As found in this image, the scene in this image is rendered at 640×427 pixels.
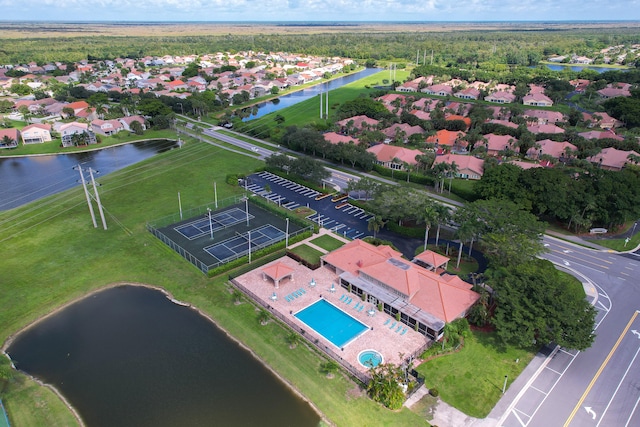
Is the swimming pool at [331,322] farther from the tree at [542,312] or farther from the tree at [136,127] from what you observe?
the tree at [136,127]

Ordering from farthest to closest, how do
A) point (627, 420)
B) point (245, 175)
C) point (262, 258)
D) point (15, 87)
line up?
point (15, 87) → point (245, 175) → point (262, 258) → point (627, 420)

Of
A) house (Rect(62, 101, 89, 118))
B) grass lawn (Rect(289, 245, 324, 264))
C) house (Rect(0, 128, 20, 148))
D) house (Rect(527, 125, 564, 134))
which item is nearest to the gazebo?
grass lawn (Rect(289, 245, 324, 264))

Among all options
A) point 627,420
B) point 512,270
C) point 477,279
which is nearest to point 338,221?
point 477,279

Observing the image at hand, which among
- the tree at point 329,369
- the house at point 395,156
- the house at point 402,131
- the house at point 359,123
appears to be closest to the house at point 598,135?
the house at point 402,131

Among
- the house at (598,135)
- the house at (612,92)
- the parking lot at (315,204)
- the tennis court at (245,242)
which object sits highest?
the house at (612,92)

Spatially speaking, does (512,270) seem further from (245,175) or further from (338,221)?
(245,175)

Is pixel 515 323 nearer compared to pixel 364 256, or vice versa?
pixel 515 323

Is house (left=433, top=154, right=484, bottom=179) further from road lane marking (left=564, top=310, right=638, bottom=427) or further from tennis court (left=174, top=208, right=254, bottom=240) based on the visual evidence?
road lane marking (left=564, top=310, right=638, bottom=427)
